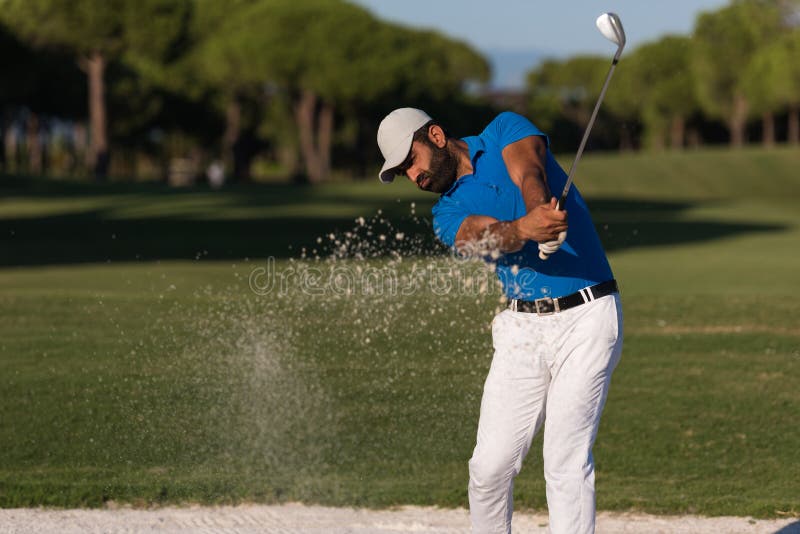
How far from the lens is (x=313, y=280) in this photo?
59.0ft

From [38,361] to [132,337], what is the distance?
1072 mm

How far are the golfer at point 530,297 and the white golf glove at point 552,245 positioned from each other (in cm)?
19

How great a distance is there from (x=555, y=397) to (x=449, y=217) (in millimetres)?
941

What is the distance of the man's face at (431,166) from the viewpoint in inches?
222

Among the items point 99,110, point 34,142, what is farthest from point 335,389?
point 34,142

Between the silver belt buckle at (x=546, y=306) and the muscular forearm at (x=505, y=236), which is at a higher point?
the muscular forearm at (x=505, y=236)

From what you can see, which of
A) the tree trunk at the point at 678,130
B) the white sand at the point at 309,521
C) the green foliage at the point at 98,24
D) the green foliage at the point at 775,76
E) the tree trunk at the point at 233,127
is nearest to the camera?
the white sand at the point at 309,521

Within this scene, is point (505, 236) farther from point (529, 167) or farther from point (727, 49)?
point (727, 49)

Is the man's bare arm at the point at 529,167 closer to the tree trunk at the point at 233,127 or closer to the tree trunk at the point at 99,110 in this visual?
the tree trunk at the point at 99,110

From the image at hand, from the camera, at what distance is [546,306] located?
5.76 m

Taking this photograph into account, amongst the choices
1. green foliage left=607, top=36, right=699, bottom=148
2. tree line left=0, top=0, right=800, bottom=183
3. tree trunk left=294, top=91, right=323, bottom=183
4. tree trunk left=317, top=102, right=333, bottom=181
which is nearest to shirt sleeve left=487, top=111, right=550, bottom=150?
tree line left=0, top=0, right=800, bottom=183

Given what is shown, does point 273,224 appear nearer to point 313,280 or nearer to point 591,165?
point 313,280

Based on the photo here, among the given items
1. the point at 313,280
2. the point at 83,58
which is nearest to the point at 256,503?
the point at 313,280

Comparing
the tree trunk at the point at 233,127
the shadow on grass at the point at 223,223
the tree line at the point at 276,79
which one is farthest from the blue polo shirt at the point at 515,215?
the tree trunk at the point at 233,127
